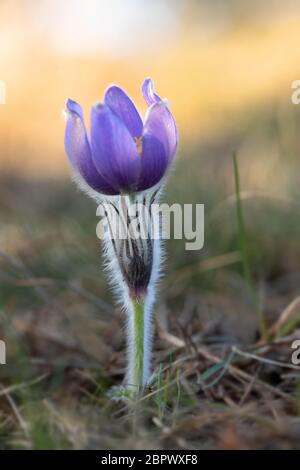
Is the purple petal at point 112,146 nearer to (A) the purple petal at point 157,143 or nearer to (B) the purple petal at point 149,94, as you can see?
(A) the purple petal at point 157,143

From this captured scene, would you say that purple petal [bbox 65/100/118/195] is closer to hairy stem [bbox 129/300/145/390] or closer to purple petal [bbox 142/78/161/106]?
purple petal [bbox 142/78/161/106]

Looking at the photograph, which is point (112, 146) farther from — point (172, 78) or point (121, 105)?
point (172, 78)

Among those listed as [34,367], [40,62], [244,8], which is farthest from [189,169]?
[244,8]

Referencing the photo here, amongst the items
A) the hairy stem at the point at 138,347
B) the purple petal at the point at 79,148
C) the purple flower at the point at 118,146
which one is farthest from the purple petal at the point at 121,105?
the hairy stem at the point at 138,347

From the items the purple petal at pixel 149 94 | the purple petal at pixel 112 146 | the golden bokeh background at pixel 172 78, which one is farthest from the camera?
the golden bokeh background at pixel 172 78

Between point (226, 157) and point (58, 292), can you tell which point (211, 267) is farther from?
point (226, 157)
